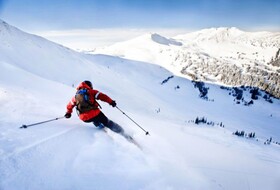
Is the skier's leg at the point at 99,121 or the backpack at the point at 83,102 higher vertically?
the backpack at the point at 83,102

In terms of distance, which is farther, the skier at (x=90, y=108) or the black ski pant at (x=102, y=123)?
the black ski pant at (x=102, y=123)

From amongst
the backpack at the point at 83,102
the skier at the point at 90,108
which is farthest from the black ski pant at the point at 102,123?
the backpack at the point at 83,102

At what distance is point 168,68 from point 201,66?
21895mm

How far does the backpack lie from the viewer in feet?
22.9

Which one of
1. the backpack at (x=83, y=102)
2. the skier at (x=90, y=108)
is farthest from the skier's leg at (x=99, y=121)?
the backpack at (x=83, y=102)

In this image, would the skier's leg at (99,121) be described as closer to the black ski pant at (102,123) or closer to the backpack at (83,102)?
the black ski pant at (102,123)

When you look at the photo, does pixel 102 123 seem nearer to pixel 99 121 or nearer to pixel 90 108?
pixel 99 121

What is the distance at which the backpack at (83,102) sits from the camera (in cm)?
697

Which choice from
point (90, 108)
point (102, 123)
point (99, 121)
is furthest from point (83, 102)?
point (102, 123)

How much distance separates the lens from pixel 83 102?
6996 mm

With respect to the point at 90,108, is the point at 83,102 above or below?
above

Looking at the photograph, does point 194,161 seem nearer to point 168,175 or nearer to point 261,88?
point 168,175

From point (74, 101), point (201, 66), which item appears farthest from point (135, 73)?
point (74, 101)

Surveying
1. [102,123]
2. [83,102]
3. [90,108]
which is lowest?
[102,123]
